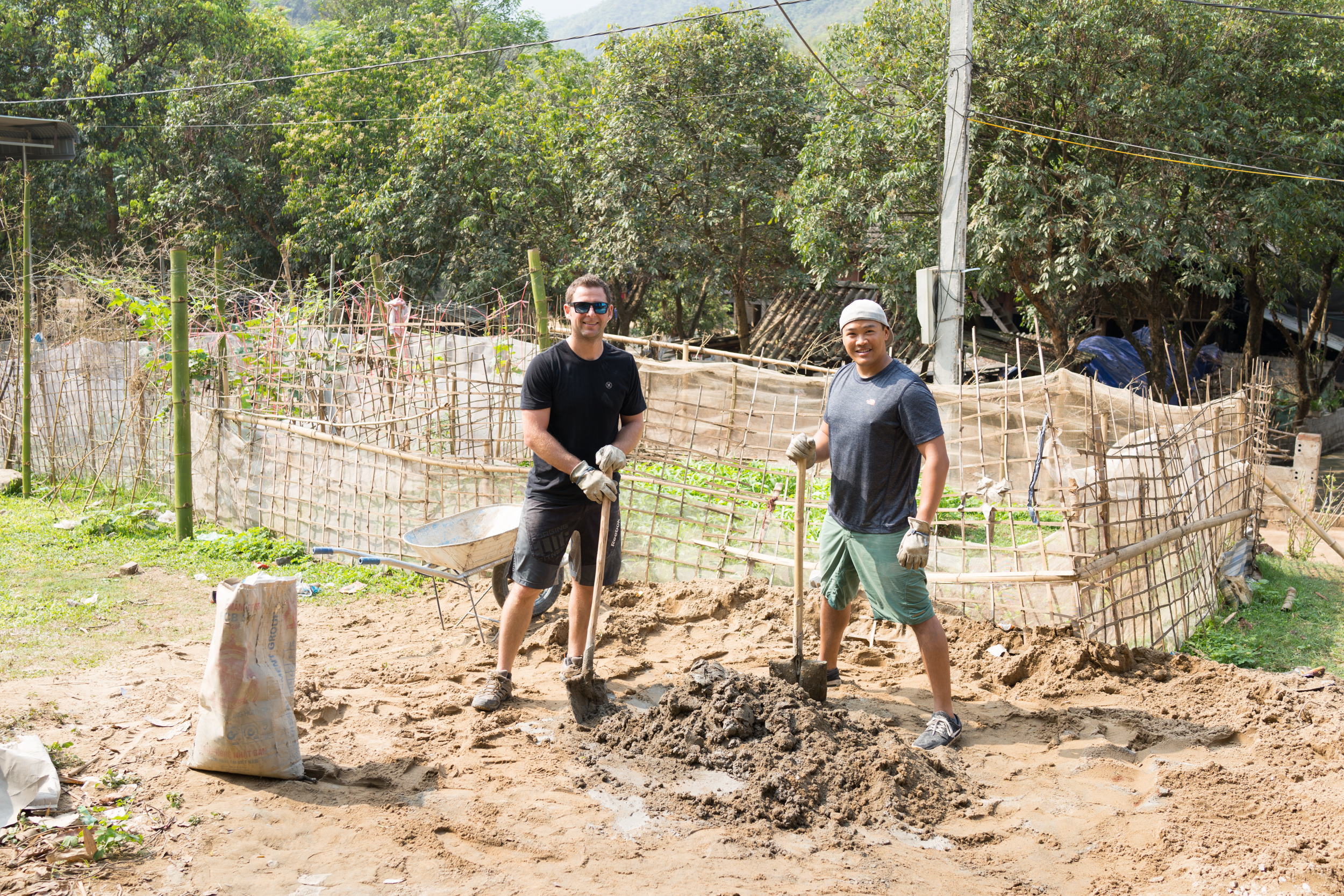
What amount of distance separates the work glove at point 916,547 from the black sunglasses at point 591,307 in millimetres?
1496

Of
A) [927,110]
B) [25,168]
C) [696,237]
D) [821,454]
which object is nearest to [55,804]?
[821,454]

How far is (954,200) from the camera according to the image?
1007 cm

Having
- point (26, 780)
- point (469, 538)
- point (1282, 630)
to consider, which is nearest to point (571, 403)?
point (469, 538)

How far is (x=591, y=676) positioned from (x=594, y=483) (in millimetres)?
812

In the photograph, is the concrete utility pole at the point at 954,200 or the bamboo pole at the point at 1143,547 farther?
the concrete utility pole at the point at 954,200

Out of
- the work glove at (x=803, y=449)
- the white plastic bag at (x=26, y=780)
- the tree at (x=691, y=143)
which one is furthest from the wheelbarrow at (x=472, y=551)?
the tree at (x=691, y=143)

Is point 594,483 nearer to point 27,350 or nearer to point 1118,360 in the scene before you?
point 27,350

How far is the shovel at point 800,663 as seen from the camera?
394 centimetres

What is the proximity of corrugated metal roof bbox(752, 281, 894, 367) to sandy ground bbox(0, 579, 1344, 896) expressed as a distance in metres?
13.3

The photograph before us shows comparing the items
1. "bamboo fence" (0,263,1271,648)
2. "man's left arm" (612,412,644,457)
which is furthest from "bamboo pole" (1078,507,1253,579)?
"man's left arm" (612,412,644,457)

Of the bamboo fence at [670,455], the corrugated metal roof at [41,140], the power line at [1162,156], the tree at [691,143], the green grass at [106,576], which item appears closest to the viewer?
the green grass at [106,576]

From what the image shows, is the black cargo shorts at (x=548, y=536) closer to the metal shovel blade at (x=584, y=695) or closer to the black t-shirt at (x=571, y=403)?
the black t-shirt at (x=571, y=403)

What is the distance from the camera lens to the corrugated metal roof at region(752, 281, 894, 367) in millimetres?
17969

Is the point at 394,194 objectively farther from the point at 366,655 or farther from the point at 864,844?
the point at 864,844
